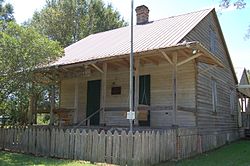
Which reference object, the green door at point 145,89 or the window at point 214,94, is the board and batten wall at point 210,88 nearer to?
the window at point 214,94

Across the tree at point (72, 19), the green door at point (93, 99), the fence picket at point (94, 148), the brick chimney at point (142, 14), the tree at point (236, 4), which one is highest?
the tree at point (72, 19)

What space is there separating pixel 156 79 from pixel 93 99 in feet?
12.4

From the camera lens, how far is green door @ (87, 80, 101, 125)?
15.7 metres

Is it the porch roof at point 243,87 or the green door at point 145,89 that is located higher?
the porch roof at point 243,87

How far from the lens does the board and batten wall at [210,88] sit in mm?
14141

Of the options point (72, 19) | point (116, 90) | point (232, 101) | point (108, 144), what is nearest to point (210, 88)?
point (116, 90)

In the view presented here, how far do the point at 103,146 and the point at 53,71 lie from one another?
18.8 feet

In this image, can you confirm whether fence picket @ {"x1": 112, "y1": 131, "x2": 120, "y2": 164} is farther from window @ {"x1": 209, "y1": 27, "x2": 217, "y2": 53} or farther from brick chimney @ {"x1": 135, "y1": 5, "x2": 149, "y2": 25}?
brick chimney @ {"x1": 135, "y1": 5, "x2": 149, "y2": 25}

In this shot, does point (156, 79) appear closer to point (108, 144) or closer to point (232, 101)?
point (108, 144)

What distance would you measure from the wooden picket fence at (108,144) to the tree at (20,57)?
1756 millimetres

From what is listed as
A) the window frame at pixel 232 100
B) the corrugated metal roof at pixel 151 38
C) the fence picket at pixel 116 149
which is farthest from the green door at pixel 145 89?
the window frame at pixel 232 100

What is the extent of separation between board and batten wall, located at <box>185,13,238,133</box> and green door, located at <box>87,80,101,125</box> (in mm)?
5092

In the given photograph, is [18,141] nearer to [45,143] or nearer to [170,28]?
[45,143]

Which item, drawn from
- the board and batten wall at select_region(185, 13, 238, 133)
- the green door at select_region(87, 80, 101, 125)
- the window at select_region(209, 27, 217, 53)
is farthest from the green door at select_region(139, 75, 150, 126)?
the window at select_region(209, 27, 217, 53)
